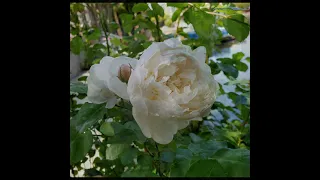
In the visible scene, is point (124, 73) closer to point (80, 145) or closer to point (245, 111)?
point (80, 145)

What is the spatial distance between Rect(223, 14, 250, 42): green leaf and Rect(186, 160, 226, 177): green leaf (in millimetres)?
255

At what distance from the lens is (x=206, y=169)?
1.20 feet

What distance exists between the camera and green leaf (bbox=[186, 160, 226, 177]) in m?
0.37

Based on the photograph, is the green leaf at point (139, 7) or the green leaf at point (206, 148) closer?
the green leaf at point (206, 148)

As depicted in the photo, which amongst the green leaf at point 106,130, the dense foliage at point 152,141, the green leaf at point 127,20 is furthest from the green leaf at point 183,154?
the green leaf at point 127,20

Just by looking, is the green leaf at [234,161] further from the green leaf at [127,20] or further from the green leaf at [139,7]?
the green leaf at [127,20]

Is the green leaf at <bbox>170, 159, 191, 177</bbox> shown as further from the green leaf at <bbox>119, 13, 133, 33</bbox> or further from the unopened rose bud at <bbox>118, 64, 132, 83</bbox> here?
the green leaf at <bbox>119, 13, 133, 33</bbox>

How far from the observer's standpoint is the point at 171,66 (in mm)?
310

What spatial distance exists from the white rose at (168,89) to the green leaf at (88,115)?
0.29 feet

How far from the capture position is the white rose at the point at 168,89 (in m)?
0.30

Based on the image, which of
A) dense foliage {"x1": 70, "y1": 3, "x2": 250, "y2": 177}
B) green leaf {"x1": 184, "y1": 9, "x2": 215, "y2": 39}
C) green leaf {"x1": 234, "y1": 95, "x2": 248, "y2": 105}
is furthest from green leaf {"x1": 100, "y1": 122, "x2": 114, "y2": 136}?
green leaf {"x1": 234, "y1": 95, "x2": 248, "y2": 105}
